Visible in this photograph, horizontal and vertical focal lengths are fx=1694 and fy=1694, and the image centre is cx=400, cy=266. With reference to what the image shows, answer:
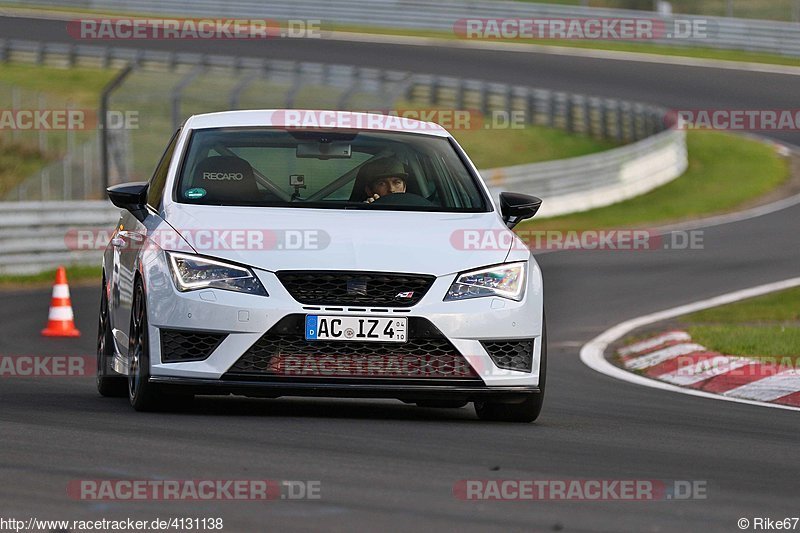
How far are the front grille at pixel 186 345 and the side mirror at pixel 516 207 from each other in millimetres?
1824

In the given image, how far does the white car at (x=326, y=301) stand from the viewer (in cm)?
761

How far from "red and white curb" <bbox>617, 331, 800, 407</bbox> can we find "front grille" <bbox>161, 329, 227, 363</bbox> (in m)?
3.85

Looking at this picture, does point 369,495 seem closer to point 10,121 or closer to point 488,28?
point 10,121

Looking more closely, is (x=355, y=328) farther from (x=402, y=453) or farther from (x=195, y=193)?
(x=195, y=193)

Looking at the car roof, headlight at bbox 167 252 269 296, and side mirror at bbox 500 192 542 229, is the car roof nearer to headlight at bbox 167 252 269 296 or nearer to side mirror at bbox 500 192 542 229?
side mirror at bbox 500 192 542 229

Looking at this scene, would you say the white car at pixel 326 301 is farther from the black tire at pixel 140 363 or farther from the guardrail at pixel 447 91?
the guardrail at pixel 447 91

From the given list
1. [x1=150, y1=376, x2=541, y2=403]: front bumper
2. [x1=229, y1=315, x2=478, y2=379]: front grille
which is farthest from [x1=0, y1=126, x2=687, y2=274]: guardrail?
[x1=229, y1=315, x2=478, y2=379]: front grille

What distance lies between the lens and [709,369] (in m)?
11.4

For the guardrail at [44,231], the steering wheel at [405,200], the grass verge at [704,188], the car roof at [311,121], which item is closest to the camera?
the steering wheel at [405,200]

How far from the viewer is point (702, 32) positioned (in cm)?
4888

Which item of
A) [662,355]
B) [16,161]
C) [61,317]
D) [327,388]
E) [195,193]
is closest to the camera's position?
[327,388]

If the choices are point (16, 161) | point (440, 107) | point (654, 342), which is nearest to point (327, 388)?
point (654, 342)

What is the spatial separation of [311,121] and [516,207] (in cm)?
125

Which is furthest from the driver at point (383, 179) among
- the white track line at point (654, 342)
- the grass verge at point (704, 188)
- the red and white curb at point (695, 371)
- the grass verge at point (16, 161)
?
the grass verge at point (16, 161)
